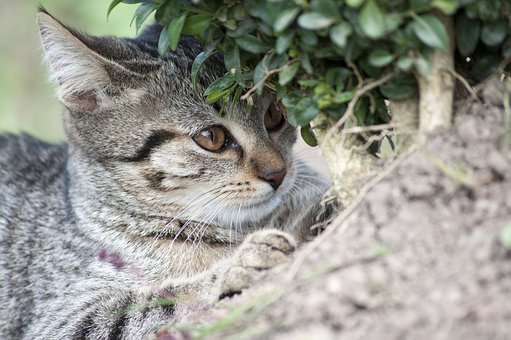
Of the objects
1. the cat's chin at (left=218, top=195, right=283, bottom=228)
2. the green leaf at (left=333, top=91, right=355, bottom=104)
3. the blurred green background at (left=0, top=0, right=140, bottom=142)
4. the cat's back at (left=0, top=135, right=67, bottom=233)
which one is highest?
the green leaf at (left=333, top=91, right=355, bottom=104)

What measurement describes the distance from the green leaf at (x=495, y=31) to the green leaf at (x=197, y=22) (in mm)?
1020

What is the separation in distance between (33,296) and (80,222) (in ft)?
1.75

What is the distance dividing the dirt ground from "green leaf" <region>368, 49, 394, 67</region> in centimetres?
31

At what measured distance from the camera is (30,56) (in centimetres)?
899

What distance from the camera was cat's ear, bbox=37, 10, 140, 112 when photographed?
3.46 meters

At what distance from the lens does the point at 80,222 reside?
392cm

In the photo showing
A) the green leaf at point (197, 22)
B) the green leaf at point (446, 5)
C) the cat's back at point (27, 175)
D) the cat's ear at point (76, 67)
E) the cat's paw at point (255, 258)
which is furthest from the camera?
the cat's back at point (27, 175)

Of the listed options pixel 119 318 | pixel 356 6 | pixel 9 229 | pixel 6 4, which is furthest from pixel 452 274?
pixel 6 4

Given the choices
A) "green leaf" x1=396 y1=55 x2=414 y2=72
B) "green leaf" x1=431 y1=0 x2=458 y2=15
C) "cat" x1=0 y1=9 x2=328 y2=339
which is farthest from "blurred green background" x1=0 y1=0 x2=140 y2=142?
"green leaf" x1=431 y1=0 x2=458 y2=15

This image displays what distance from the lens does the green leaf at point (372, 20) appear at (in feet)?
7.25

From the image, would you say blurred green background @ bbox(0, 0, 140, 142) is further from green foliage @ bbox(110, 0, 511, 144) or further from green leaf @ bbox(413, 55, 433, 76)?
green leaf @ bbox(413, 55, 433, 76)

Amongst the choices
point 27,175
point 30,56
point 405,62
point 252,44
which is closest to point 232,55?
point 252,44

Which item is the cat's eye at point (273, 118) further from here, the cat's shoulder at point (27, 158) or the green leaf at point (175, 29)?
the cat's shoulder at point (27, 158)

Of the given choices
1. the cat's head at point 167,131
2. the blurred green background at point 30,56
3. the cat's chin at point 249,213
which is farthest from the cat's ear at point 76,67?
the blurred green background at point 30,56
